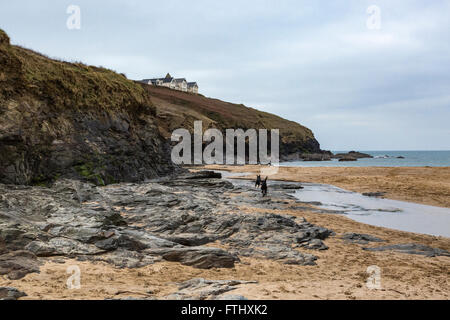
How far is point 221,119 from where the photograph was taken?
4077 inches

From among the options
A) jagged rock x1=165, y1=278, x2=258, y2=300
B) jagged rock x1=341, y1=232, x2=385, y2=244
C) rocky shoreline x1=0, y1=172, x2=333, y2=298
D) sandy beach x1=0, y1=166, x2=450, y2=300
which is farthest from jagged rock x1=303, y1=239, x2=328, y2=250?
jagged rock x1=165, y1=278, x2=258, y2=300

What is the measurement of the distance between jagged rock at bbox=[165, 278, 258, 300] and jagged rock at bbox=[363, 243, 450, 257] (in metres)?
8.20

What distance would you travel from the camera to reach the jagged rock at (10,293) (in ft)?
20.4

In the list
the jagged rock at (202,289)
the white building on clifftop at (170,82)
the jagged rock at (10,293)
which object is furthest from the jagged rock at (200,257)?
the white building on clifftop at (170,82)

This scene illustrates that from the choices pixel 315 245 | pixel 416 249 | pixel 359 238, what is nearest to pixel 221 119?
pixel 359 238

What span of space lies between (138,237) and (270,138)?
106 metres

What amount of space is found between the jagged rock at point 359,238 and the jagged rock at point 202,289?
848 cm

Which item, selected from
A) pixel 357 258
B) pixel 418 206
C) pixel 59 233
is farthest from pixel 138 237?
pixel 418 206

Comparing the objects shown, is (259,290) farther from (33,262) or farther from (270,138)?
(270,138)

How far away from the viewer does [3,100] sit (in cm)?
2228

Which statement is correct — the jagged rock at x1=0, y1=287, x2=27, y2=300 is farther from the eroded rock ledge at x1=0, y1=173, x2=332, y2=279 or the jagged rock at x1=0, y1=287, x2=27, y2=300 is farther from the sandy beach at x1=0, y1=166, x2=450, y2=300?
the eroded rock ledge at x1=0, y1=173, x2=332, y2=279

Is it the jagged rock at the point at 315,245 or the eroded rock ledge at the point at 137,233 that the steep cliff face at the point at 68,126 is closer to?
the eroded rock ledge at the point at 137,233

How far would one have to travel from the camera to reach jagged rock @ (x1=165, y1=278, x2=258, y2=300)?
651cm

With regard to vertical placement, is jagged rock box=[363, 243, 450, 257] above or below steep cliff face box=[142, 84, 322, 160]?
below
